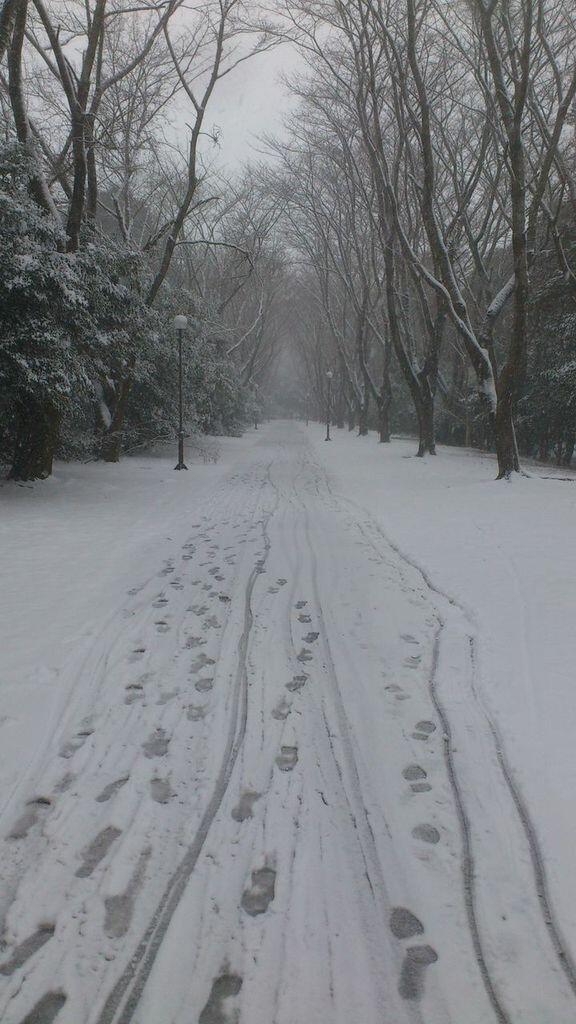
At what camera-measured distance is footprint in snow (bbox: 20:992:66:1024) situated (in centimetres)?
136

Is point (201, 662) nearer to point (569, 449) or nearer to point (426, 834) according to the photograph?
point (426, 834)

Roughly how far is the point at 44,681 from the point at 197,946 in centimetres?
187

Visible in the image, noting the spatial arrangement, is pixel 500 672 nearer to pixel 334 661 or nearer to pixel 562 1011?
pixel 334 661

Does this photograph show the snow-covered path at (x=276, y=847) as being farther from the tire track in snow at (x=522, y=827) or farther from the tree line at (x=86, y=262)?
the tree line at (x=86, y=262)

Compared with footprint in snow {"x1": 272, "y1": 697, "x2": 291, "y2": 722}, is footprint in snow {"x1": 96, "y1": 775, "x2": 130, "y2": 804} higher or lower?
lower

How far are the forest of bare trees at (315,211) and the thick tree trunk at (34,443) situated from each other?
0.15 feet

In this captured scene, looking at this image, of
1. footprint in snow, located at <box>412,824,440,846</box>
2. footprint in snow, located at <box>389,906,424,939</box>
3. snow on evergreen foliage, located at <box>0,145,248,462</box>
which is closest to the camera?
footprint in snow, located at <box>389,906,424,939</box>

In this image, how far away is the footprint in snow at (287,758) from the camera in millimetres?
2312

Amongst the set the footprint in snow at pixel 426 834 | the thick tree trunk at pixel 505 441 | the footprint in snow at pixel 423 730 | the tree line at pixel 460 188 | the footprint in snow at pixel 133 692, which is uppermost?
the tree line at pixel 460 188

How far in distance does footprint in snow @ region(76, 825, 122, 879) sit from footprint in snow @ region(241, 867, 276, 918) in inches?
20.0

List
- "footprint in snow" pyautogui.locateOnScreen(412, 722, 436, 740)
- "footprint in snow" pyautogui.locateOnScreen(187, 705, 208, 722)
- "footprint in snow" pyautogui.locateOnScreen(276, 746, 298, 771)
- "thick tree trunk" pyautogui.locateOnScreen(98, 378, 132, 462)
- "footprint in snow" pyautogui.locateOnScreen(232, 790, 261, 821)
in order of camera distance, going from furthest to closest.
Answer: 1. "thick tree trunk" pyautogui.locateOnScreen(98, 378, 132, 462)
2. "footprint in snow" pyautogui.locateOnScreen(187, 705, 208, 722)
3. "footprint in snow" pyautogui.locateOnScreen(412, 722, 436, 740)
4. "footprint in snow" pyautogui.locateOnScreen(276, 746, 298, 771)
5. "footprint in snow" pyautogui.locateOnScreen(232, 790, 261, 821)

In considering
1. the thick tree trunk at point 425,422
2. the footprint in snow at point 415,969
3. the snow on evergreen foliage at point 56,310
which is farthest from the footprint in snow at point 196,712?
the thick tree trunk at point 425,422

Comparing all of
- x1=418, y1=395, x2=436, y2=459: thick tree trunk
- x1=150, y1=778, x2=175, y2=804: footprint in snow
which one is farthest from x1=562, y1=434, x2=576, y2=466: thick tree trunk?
x1=150, y1=778, x2=175, y2=804: footprint in snow

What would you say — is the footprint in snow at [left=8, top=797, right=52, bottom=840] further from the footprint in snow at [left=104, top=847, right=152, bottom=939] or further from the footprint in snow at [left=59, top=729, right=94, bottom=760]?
the footprint in snow at [left=104, top=847, right=152, bottom=939]
